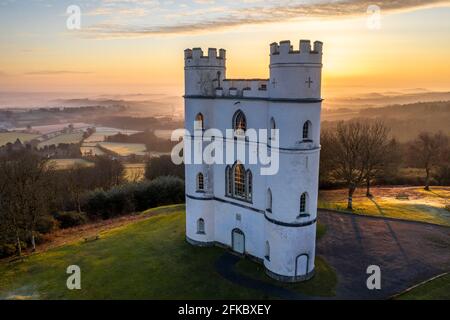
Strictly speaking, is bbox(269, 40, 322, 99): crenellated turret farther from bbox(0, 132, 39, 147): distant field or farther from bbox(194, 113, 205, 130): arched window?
bbox(0, 132, 39, 147): distant field

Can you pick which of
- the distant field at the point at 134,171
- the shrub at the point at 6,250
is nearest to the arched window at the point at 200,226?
the shrub at the point at 6,250

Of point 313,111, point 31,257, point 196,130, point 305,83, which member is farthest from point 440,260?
point 31,257

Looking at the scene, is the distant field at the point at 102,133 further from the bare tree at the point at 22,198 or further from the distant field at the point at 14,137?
the bare tree at the point at 22,198

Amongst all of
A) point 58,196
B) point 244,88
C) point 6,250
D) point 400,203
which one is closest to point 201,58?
point 244,88

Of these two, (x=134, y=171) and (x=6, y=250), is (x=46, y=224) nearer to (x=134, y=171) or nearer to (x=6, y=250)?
(x=6, y=250)

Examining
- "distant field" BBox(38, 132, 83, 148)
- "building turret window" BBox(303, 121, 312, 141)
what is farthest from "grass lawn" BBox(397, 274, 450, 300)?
"distant field" BBox(38, 132, 83, 148)
